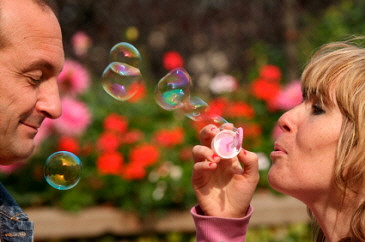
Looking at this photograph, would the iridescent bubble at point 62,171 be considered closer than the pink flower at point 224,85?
Yes

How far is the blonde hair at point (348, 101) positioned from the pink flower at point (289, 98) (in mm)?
2446

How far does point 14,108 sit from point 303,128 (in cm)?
98

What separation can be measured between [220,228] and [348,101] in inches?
26.0

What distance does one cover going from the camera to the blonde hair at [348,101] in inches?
74.7

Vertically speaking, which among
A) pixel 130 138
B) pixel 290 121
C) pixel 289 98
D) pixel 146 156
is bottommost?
pixel 146 156

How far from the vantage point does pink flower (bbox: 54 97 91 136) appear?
13.9 ft

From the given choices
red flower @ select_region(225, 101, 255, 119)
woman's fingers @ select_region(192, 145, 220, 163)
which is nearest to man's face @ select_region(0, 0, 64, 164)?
woman's fingers @ select_region(192, 145, 220, 163)

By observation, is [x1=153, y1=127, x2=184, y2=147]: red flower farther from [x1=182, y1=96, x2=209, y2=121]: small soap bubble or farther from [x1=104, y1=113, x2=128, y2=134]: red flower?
[x1=182, y1=96, x2=209, y2=121]: small soap bubble

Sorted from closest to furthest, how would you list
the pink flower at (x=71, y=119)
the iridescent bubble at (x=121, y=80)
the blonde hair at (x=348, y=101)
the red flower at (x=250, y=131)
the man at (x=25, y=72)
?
the man at (x=25, y=72)
the blonde hair at (x=348, y=101)
the iridescent bubble at (x=121, y=80)
the pink flower at (x=71, y=119)
the red flower at (x=250, y=131)

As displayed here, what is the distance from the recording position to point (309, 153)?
198cm

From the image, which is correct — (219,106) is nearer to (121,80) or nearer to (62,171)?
(121,80)

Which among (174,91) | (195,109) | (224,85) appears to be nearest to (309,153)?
(195,109)

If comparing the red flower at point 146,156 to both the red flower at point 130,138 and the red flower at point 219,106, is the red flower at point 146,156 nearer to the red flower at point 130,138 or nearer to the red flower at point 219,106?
the red flower at point 130,138

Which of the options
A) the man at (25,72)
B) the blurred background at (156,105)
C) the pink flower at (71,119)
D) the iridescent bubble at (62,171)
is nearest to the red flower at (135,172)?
the blurred background at (156,105)
